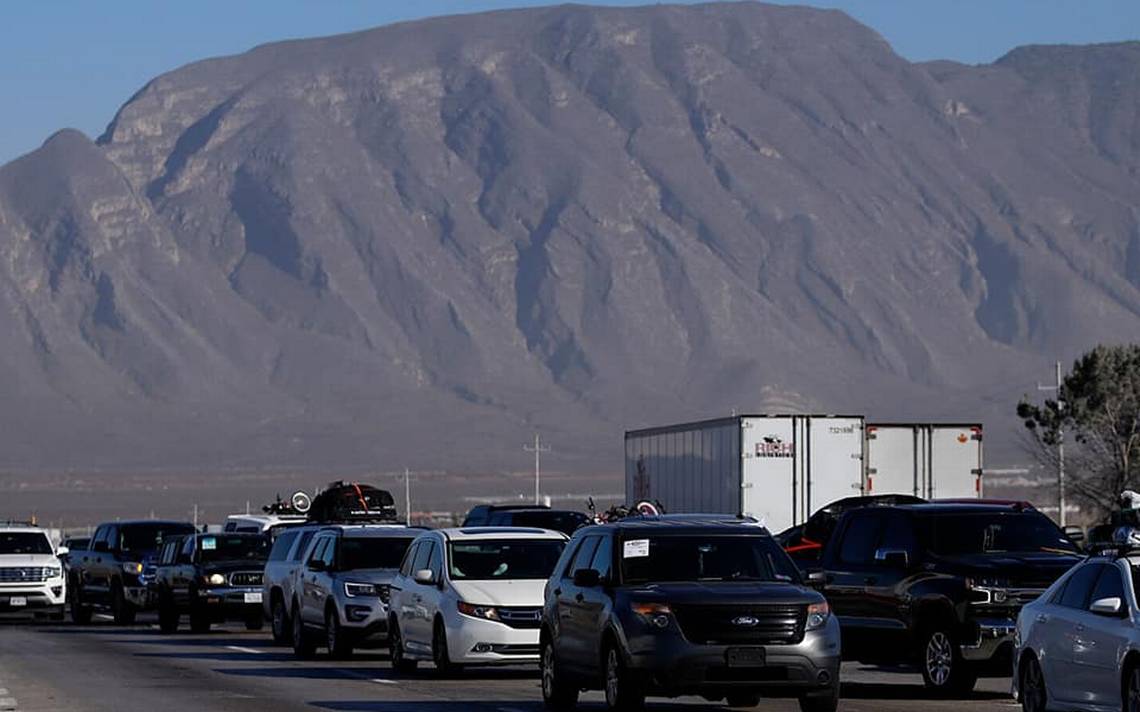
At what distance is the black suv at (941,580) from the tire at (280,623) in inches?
430

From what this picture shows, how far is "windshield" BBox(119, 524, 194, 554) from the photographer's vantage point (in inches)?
1714

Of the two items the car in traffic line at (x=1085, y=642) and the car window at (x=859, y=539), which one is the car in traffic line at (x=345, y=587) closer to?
the car window at (x=859, y=539)

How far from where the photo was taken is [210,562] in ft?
124

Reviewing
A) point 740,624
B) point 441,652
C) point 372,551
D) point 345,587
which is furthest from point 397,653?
point 740,624

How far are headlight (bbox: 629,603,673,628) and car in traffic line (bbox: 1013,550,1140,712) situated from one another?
2.65m

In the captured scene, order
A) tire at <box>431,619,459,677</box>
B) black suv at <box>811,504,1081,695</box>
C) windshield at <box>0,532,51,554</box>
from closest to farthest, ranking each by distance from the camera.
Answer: black suv at <box>811,504,1081,695</box> < tire at <box>431,619,459,677</box> < windshield at <box>0,532,51,554</box>

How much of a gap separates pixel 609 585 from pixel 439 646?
18.5 ft

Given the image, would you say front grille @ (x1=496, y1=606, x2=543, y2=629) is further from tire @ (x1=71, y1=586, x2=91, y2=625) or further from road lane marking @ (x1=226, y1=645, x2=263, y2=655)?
tire @ (x1=71, y1=586, x2=91, y2=625)

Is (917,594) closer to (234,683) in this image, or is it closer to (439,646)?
(439,646)

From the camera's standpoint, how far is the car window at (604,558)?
823 inches

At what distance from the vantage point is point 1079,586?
60.8ft

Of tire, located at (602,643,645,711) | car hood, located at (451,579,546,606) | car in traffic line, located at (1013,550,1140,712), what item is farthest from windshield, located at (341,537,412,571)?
car in traffic line, located at (1013,550,1140,712)

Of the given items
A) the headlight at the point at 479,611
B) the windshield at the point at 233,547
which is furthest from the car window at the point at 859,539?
the windshield at the point at 233,547

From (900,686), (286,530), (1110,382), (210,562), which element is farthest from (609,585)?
(1110,382)
